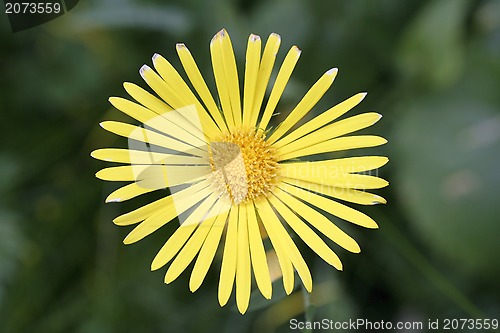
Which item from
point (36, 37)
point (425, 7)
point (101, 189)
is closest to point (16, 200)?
point (101, 189)

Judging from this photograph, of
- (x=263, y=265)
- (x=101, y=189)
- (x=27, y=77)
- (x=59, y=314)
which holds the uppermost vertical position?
(x=27, y=77)

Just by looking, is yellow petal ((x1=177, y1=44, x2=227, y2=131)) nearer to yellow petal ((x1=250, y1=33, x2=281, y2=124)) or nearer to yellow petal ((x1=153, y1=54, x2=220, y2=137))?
yellow petal ((x1=153, y1=54, x2=220, y2=137))

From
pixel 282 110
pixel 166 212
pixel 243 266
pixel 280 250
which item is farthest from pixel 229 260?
pixel 282 110

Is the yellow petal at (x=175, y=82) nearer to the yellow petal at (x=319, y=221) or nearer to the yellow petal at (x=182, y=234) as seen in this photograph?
the yellow petal at (x=182, y=234)

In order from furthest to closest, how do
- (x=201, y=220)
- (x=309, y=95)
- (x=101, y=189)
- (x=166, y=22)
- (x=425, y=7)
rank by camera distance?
(x=101, y=189)
(x=425, y=7)
(x=166, y=22)
(x=201, y=220)
(x=309, y=95)

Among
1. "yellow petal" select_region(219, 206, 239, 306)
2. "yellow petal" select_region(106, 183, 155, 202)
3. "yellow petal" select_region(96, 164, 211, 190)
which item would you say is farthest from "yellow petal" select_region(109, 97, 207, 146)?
"yellow petal" select_region(219, 206, 239, 306)

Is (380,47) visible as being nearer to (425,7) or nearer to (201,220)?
(425,7)

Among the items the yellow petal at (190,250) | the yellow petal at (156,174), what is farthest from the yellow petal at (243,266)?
the yellow petal at (156,174)

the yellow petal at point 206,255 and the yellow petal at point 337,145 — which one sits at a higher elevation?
the yellow petal at point 337,145
